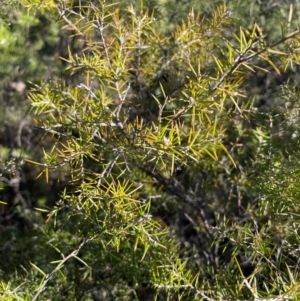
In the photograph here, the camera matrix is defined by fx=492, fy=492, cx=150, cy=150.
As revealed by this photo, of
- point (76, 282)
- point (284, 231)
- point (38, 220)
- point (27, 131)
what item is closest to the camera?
point (284, 231)

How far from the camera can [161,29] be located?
5.43 ft

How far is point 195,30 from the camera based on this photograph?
1398 millimetres

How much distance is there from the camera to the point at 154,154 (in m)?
1.12

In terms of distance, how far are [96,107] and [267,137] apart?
Answer: 0.53 meters

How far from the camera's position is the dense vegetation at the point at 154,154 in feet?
3.55

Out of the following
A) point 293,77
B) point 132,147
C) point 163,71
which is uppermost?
point 132,147

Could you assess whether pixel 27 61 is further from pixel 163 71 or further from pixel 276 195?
pixel 276 195

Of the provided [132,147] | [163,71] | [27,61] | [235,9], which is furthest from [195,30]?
[27,61]

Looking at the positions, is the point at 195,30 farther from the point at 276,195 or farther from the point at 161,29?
the point at 276,195

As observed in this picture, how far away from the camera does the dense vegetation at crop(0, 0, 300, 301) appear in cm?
108

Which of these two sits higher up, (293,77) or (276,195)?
(276,195)

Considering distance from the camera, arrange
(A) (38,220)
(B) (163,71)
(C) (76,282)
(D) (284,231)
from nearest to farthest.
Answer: (D) (284,231) < (C) (76,282) < (B) (163,71) < (A) (38,220)

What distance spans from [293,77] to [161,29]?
57 cm

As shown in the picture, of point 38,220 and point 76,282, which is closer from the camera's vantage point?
point 76,282
